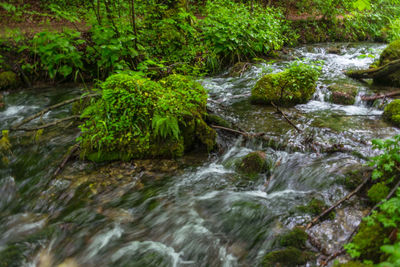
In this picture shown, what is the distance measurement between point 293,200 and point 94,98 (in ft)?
14.1

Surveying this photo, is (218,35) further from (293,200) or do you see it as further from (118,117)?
(293,200)

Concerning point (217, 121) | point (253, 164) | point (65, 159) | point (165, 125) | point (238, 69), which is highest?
point (238, 69)

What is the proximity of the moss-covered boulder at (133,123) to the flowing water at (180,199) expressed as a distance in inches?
9.1

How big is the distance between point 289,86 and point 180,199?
13.2ft

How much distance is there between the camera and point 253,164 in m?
4.55

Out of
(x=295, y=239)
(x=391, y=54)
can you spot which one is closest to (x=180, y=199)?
(x=295, y=239)

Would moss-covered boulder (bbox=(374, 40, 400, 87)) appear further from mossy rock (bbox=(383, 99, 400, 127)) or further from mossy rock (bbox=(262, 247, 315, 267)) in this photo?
mossy rock (bbox=(262, 247, 315, 267))

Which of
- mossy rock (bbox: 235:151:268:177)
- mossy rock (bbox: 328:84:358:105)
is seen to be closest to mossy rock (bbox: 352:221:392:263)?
mossy rock (bbox: 235:151:268:177)

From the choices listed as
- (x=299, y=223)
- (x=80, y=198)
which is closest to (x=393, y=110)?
(x=299, y=223)

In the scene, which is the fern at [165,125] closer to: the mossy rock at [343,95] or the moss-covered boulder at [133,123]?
the moss-covered boulder at [133,123]

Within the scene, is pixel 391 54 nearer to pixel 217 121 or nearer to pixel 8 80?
pixel 217 121

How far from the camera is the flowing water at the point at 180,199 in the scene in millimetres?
3266

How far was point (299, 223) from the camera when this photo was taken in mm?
3336

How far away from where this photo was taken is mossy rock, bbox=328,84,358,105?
6.54 metres
